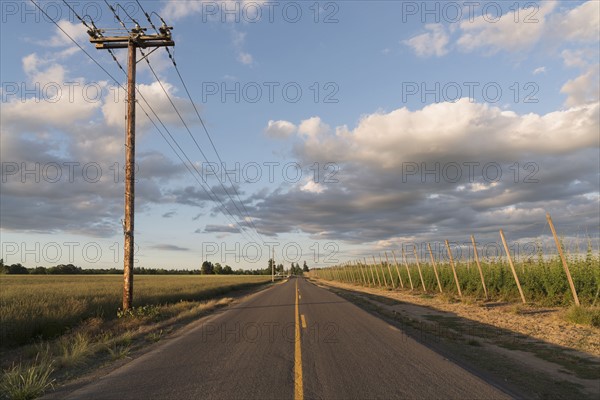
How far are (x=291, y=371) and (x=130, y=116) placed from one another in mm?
13321

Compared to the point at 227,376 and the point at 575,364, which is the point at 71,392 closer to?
the point at 227,376

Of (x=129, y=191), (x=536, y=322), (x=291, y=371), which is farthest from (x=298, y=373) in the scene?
(x=129, y=191)

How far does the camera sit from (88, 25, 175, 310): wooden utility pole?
15.8m

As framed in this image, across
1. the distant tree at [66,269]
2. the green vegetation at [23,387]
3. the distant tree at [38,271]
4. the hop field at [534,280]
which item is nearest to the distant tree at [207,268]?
the distant tree at [66,269]

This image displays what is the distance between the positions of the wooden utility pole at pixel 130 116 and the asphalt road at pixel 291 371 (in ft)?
18.0

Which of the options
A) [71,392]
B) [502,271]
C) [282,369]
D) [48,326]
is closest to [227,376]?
[282,369]

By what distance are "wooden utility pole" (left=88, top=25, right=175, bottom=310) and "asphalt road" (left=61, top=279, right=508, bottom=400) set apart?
5.49 metres

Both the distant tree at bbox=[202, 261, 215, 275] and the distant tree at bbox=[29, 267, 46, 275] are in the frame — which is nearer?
the distant tree at bbox=[29, 267, 46, 275]

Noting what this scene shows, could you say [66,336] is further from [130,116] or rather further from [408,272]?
[408,272]

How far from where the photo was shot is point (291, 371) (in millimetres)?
7320

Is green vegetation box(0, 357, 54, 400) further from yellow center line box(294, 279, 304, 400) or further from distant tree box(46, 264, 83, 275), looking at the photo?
distant tree box(46, 264, 83, 275)

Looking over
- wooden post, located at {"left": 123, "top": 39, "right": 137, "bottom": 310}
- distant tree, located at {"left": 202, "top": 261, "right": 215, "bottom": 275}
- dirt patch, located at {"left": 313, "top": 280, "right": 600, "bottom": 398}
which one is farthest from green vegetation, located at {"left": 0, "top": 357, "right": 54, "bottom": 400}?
distant tree, located at {"left": 202, "top": 261, "right": 215, "bottom": 275}

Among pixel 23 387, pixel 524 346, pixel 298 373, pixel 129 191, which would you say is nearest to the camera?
pixel 23 387

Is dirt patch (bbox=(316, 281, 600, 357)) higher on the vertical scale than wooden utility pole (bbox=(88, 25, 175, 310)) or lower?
lower
